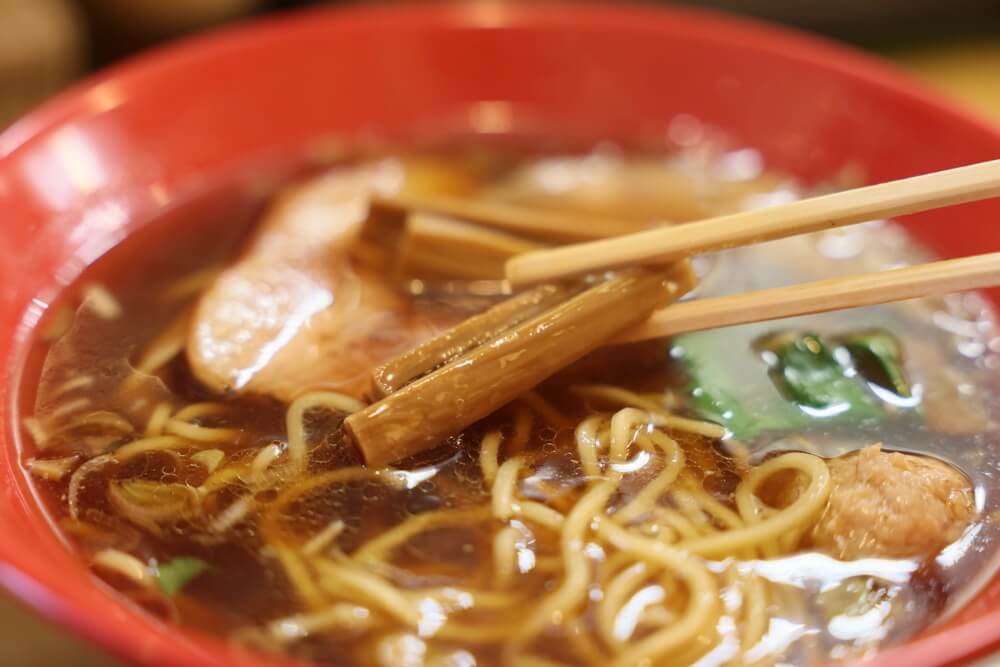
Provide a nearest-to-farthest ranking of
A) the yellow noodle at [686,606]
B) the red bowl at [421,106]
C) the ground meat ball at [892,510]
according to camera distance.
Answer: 1. the yellow noodle at [686,606]
2. the ground meat ball at [892,510]
3. the red bowl at [421,106]

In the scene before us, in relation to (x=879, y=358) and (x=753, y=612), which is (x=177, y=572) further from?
(x=879, y=358)

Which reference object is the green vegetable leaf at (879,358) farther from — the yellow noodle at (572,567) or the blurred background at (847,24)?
the blurred background at (847,24)

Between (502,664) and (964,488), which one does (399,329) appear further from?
(964,488)

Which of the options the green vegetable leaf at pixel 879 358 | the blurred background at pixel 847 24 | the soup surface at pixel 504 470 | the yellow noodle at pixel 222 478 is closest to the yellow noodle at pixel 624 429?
the soup surface at pixel 504 470

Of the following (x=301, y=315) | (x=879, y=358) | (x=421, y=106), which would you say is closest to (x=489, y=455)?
(x=301, y=315)

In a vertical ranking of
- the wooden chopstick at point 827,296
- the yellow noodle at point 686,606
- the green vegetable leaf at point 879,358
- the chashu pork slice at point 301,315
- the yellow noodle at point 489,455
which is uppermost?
the chashu pork slice at point 301,315

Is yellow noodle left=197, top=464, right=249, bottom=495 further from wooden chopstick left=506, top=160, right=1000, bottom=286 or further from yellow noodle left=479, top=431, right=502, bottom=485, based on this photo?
wooden chopstick left=506, top=160, right=1000, bottom=286
